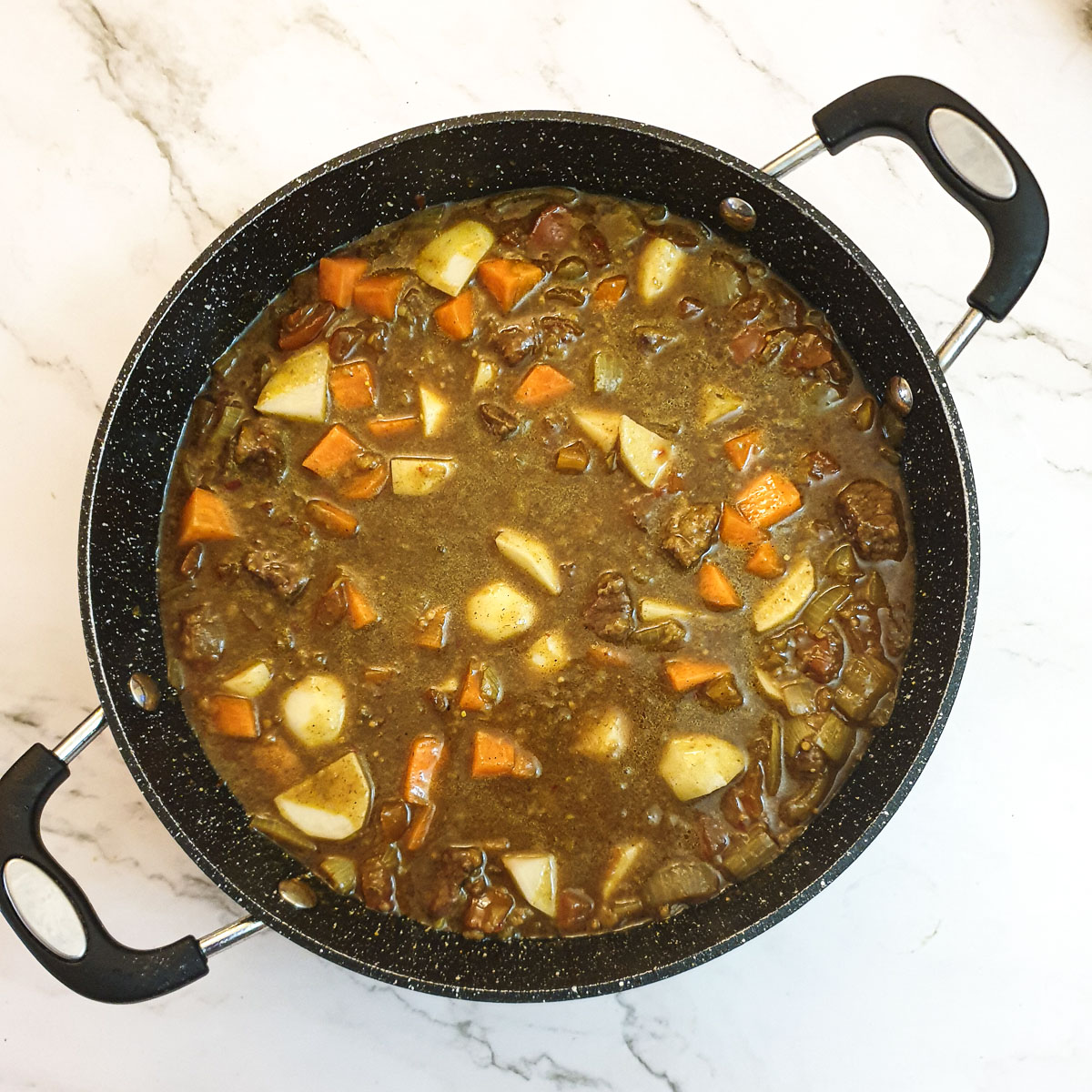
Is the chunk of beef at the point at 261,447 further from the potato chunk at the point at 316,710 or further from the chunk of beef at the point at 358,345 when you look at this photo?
the potato chunk at the point at 316,710

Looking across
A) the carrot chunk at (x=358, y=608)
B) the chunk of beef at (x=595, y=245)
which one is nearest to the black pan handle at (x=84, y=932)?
the carrot chunk at (x=358, y=608)

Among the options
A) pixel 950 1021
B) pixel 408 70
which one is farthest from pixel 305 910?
pixel 408 70

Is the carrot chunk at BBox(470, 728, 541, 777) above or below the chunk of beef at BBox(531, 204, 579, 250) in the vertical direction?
below

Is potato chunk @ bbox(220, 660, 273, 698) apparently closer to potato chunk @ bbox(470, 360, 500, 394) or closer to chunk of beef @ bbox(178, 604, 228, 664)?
chunk of beef @ bbox(178, 604, 228, 664)

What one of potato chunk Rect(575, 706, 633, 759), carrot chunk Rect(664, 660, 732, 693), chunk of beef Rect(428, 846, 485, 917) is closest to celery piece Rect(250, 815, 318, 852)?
chunk of beef Rect(428, 846, 485, 917)

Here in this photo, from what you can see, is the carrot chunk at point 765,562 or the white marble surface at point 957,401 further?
the white marble surface at point 957,401

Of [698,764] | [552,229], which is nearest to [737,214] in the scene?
[552,229]

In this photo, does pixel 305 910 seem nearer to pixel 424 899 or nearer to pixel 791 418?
pixel 424 899
